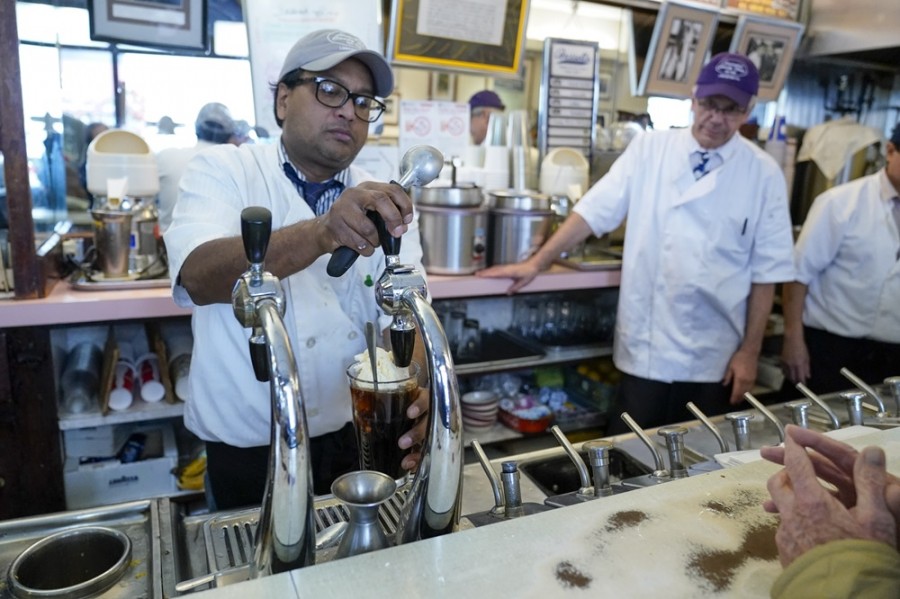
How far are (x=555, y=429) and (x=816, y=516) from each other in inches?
20.1

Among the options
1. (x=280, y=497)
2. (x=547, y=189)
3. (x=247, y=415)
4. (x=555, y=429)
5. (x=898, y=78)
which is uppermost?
(x=898, y=78)

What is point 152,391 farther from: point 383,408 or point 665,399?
point 665,399

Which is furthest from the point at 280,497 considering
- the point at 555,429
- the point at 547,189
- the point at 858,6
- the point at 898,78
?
the point at 898,78

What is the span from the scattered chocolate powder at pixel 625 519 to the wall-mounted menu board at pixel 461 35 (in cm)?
252

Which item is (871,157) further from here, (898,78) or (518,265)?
(518,265)

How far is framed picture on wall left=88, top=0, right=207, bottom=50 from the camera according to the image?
257 cm

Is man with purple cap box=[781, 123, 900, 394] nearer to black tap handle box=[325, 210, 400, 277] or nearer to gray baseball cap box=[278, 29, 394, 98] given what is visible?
gray baseball cap box=[278, 29, 394, 98]

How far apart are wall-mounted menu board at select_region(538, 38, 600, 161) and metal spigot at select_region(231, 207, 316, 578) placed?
2916 mm

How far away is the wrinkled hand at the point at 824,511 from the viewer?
0.73 meters

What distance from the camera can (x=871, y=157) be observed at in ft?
13.7

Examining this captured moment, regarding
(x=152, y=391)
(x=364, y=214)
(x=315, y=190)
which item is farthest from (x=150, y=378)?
(x=364, y=214)

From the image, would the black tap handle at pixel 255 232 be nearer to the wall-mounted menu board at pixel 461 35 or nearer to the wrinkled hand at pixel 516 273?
the wrinkled hand at pixel 516 273

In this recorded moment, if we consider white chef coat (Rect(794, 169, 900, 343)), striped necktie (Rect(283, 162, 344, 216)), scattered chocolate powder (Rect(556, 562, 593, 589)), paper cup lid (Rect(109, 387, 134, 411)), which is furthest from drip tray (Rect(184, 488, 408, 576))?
white chef coat (Rect(794, 169, 900, 343))

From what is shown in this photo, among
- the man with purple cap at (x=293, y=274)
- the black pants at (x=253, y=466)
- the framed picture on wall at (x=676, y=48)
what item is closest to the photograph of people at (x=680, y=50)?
the framed picture on wall at (x=676, y=48)
